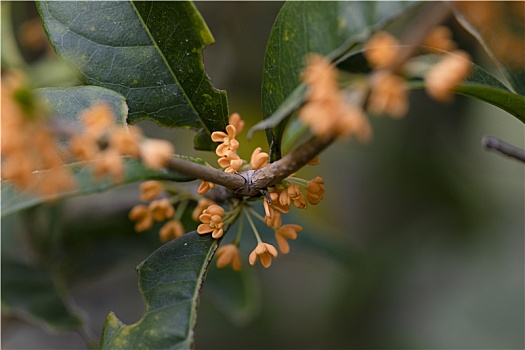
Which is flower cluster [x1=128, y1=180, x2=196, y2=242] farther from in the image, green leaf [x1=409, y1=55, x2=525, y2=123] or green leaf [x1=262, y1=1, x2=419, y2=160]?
green leaf [x1=409, y1=55, x2=525, y2=123]

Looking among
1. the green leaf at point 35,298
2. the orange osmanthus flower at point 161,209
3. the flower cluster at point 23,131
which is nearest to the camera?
the flower cluster at point 23,131

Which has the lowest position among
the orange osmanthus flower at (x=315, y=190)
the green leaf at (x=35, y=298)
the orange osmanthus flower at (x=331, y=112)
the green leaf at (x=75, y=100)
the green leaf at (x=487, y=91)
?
the green leaf at (x=35, y=298)

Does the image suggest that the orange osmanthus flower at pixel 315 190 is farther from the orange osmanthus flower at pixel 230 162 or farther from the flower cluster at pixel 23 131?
the flower cluster at pixel 23 131

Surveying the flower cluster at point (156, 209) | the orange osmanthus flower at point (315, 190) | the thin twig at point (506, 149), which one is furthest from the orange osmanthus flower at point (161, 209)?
the thin twig at point (506, 149)

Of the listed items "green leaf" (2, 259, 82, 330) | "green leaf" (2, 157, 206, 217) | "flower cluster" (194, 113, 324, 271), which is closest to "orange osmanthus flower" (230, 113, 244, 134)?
"flower cluster" (194, 113, 324, 271)

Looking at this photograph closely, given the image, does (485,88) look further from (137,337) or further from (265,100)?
(137,337)

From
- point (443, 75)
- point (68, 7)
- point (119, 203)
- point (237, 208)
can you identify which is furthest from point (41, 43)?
point (443, 75)
